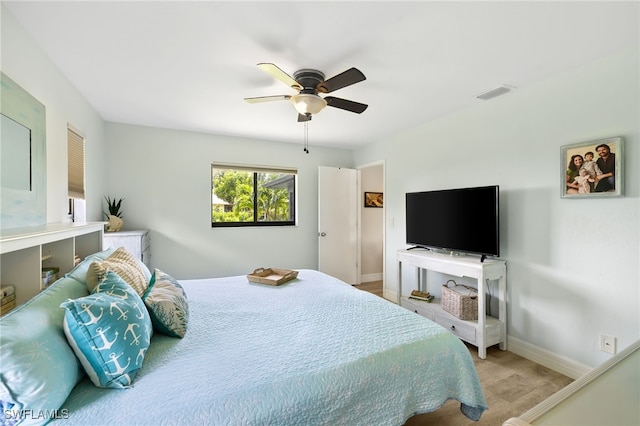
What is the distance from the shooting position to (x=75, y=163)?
2656 millimetres

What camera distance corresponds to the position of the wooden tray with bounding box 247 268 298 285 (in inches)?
98.9

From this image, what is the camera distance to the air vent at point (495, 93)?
262cm

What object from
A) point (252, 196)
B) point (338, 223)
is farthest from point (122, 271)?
point (338, 223)

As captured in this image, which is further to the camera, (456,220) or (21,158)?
(456,220)

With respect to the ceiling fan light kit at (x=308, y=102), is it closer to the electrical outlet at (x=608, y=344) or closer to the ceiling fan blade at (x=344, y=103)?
the ceiling fan blade at (x=344, y=103)

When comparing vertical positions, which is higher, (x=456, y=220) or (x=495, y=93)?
(x=495, y=93)

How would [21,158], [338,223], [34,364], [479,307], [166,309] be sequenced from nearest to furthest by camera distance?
[34,364]
[166,309]
[21,158]
[479,307]
[338,223]

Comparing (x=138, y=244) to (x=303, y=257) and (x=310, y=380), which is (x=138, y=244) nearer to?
(x=303, y=257)

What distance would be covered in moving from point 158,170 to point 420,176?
357cm

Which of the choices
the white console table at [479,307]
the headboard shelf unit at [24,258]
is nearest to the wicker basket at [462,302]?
the white console table at [479,307]

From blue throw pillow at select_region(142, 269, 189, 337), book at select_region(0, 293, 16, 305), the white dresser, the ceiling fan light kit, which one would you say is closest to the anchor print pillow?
blue throw pillow at select_region(142, 269, 189, 337)

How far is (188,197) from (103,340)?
3.32m

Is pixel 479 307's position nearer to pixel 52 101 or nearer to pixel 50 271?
pixel 50 271

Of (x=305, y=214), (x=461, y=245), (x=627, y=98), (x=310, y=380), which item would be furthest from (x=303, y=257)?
Answer: (x=627, y=98)
